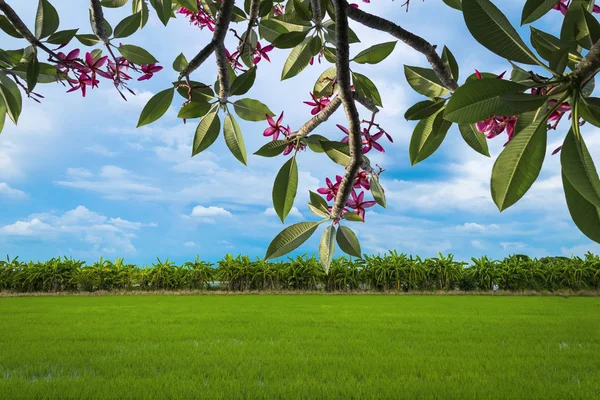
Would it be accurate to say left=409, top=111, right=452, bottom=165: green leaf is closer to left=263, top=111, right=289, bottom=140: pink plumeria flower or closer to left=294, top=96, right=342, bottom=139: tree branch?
left=294, top=96, right=342, bottom=139: tree branch

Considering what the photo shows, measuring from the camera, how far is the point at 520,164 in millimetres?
423

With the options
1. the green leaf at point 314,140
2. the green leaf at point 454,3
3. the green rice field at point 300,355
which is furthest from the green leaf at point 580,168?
the green rice field at point 300,355

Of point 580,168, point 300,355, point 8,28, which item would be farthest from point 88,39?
point 300,355

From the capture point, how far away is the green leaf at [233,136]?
864 millimetres

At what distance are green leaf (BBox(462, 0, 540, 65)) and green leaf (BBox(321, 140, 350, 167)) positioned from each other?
1.28 ft

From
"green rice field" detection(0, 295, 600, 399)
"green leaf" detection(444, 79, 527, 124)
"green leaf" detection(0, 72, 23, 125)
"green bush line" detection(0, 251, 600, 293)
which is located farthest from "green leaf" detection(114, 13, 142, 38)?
"green bush line" detection(0, 251, 600, 293)

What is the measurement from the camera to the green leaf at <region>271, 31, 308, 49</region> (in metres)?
0.86

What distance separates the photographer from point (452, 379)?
2.60 meters

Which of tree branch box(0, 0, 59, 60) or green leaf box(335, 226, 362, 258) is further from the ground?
tree branch box(0, 0, 59, 60)

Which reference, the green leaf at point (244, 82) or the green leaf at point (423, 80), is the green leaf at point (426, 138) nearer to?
the green leaf at point (423, 80)

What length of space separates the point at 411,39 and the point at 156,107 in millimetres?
487

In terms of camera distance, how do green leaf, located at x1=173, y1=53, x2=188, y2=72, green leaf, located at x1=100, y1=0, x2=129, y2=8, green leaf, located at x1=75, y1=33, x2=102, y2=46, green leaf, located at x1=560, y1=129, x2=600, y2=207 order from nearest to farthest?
1. green leaf, located at x1=560, y1=129, x2=600, y2=207
2. green leaf, located at x1=173, y1=53, x2=188, y2=72
3. green leaf, located at x1=75, y1=33, x2=102, y2=46
4. green leaf, located at x1=100, y1=0, x2=129, y2=8

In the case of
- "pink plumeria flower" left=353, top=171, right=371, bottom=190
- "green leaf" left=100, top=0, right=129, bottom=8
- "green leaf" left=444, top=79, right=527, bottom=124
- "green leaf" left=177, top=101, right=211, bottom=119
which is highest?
"green leaf" left=100, top=0, right=129, bottom=8

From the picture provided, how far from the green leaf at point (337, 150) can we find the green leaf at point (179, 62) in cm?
40
